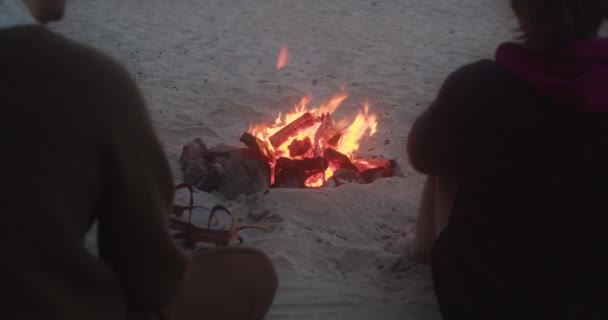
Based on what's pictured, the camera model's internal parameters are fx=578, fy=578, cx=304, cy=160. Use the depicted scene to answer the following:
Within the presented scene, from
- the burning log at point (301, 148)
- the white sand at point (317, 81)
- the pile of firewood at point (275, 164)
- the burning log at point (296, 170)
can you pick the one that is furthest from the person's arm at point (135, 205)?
the burning log at point (301, 148)

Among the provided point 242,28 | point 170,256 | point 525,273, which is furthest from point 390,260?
point 242,28

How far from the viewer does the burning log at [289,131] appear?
4.07 m

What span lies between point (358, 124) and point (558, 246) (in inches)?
118

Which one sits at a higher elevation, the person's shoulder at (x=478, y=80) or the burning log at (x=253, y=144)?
the person's shoulder at (x=478, y=80)

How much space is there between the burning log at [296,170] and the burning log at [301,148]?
172 millimetres

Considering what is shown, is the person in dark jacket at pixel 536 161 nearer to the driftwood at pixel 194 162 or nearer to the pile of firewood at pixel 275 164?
the pile of firewood at pixel 275 164

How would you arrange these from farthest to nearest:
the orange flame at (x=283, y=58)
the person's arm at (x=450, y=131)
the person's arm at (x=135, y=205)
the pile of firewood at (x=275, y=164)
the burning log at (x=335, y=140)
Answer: the orange flame at (x=283, y=58) < the burning log at (x=335, y=140) < the pile of firewood at (x=275, y=164) < the person's arm at (x=450, y=131) < the person's arm at (x=135, y=205)

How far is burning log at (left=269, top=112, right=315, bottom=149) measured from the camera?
407 cm

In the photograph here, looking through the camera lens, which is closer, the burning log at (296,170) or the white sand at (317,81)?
the white sand at (317,81)

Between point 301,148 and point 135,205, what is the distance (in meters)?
2.68

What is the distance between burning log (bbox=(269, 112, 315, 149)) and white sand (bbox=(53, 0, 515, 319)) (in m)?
0.56

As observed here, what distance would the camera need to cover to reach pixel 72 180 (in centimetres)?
125

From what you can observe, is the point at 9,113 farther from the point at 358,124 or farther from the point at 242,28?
the point at 242,28

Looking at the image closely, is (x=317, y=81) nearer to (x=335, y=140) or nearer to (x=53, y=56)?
(x=335, y=140)
